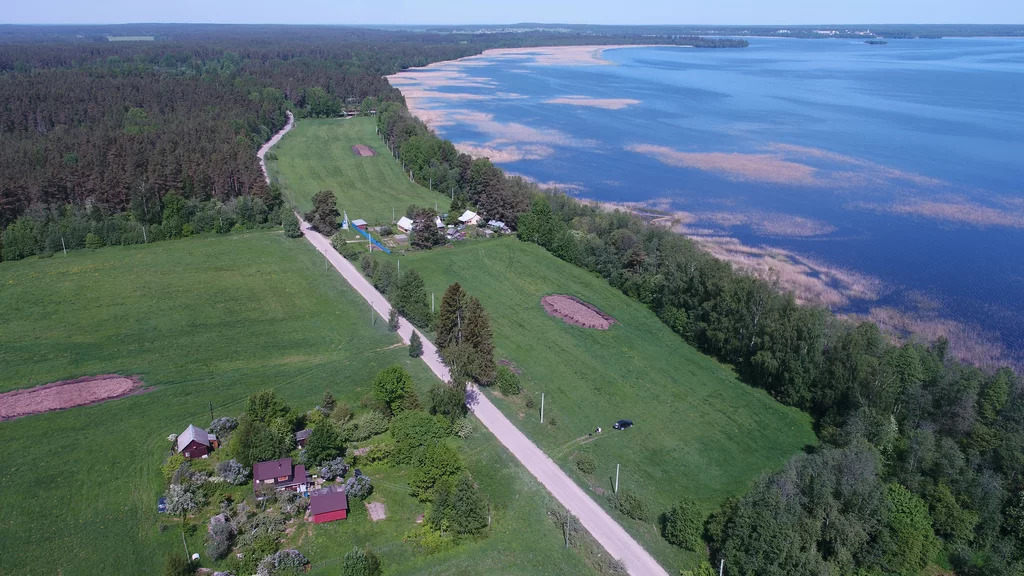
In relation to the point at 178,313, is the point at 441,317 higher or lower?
higher

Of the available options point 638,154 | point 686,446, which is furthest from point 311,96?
point 686,446

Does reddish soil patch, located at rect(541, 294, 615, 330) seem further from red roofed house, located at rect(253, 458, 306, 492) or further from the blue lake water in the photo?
red roofed house, located at rect(253, 458, 306, 492)

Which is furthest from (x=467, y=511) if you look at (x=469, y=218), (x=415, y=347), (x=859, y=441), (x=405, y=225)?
(x=469, y=218)

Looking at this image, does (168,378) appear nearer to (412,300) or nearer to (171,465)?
(171,465)

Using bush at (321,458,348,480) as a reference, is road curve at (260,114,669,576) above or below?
below

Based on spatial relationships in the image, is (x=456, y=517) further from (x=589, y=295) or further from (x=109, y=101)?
(x=109, y=101)

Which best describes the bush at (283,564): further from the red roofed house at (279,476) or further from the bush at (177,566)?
the red roofed house at (279,476)

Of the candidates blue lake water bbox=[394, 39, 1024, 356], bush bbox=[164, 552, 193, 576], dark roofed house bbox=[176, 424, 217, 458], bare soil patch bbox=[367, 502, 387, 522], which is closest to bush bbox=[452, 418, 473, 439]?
bare soil patch bbox=[367, 502, 387, 522]
